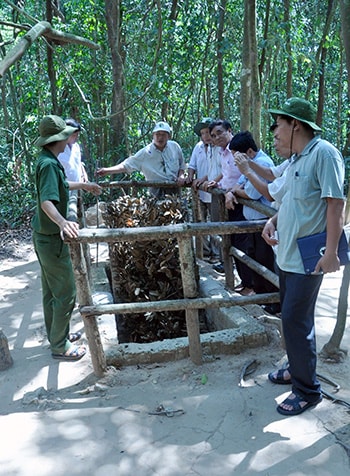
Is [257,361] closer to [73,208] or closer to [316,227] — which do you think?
[316,227]

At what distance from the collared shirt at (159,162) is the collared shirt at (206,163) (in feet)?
0.86

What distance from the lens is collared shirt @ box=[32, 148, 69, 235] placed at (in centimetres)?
290

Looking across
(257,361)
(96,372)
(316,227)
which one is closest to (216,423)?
(257,361)

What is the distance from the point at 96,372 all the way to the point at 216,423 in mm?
942

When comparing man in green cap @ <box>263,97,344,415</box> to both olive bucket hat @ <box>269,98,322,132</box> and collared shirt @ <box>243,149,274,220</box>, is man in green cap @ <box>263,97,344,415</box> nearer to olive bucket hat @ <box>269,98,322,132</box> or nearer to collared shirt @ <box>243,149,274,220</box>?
olive bucket hat @ <box>269,98,322,132</box>

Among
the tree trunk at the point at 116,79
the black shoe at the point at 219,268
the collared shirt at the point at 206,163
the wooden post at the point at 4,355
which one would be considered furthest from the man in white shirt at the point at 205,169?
the wooden post at the point at 4,355

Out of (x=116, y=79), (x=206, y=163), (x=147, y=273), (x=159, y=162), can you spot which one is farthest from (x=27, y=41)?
(x=116, y=79)

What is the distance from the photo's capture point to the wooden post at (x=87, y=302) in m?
2.75

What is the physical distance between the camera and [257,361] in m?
2.95

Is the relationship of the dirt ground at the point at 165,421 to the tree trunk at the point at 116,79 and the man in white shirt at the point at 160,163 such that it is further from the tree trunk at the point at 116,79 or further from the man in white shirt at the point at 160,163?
the tree trunk at the point at 116,79

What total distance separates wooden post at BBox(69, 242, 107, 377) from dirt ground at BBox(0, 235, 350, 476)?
11 cm

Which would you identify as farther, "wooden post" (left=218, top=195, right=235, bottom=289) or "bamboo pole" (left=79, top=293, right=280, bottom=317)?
Result: "wooden post" (left=218, top=195, right=235, bottom=289)

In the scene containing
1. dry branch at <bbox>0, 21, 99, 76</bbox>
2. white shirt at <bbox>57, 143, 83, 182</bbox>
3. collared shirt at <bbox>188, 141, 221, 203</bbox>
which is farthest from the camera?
collared shirt at <bbox>188, 141, 221, 203</bbox>

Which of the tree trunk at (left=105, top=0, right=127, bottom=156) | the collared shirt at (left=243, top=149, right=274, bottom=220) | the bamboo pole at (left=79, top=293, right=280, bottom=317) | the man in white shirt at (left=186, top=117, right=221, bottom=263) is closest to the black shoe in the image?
the man in white shirt at (left=186, top=117, right=221, bottom=263)
